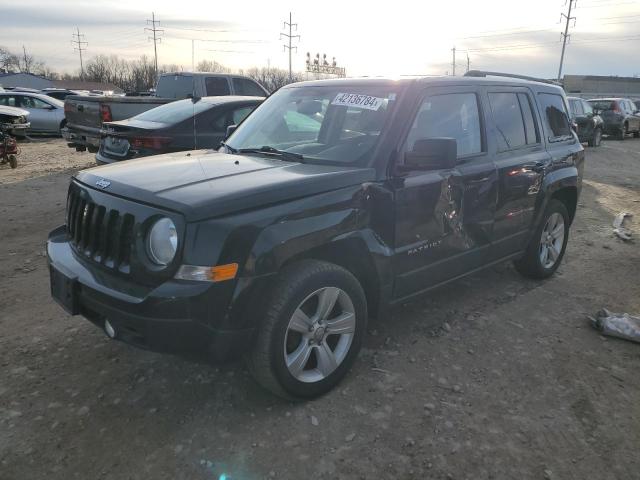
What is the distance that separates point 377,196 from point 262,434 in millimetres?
1539

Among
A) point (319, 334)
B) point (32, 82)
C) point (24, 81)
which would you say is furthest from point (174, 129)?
point (32, 82)

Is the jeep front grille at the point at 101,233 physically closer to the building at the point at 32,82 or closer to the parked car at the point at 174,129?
the parked car at the point at 174,129

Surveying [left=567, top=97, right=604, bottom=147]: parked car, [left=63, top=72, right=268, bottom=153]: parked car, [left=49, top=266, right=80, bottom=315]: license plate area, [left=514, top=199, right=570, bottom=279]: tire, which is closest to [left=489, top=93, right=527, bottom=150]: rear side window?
[left=514, top=199, right=570, bottom=279]: tire

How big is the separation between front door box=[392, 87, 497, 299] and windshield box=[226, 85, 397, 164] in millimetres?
279

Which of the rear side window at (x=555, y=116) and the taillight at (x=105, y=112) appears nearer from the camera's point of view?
the rear side window at (x=555, y=116)

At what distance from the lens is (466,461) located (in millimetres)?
2662

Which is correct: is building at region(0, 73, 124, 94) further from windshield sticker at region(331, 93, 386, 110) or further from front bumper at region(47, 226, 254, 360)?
front bumper at region(47, 226, 254, 360)

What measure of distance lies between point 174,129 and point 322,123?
167 inches

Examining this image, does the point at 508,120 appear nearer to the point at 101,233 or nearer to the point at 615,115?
the point at 101,233

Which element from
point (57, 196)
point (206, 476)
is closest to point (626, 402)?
point (206, 476)

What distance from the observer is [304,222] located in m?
2.87

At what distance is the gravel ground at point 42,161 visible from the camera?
11.0 metres

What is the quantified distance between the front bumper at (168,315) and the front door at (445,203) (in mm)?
1311

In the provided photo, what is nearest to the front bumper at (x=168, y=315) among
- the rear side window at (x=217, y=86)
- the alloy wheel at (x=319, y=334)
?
the alloy wheel at (x=319, y=334)
